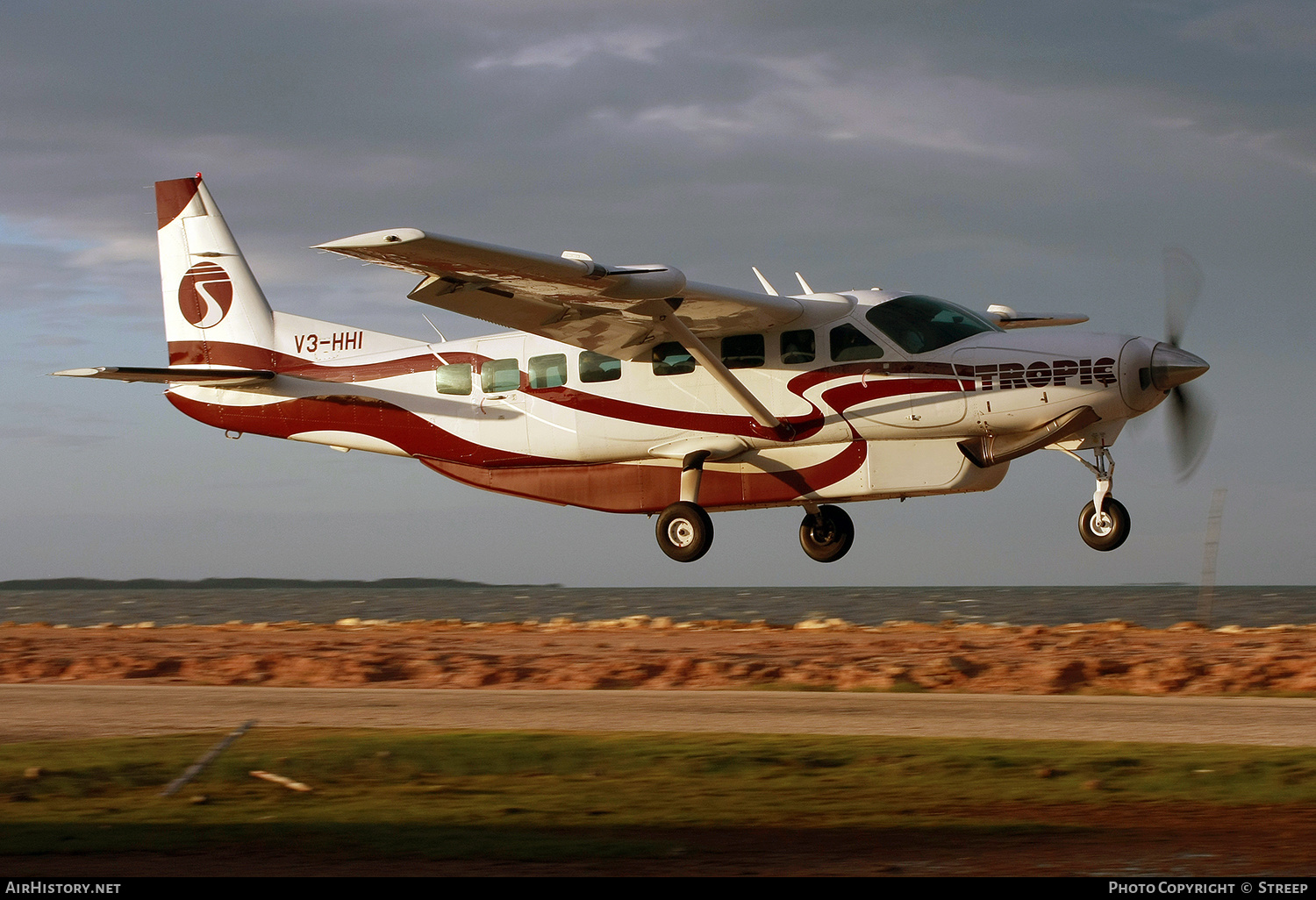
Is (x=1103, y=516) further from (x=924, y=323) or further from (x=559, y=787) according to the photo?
(x=559, y=787)

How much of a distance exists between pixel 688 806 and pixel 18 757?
569 cm

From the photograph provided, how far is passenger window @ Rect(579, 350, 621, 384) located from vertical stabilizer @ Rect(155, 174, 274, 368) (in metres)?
6.50

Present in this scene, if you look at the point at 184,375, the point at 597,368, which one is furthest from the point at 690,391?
the point at 184,375

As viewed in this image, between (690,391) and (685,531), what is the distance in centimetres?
202

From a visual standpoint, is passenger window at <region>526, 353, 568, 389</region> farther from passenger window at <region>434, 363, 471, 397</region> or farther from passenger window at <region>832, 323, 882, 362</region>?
passenger window at <region>832, 323, 882, 362</region>

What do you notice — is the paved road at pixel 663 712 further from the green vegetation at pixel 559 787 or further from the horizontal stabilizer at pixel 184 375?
the horizontal stabilizer at pixel 184 375

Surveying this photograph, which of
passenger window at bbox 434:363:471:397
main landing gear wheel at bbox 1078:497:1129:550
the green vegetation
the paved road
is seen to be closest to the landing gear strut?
main landing gear wheel at bbox 1078:497:1129:550

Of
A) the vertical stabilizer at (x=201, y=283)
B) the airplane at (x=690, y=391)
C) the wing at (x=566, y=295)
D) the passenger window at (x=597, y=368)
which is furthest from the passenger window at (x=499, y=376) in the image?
the vertical stabilizer at (x=201, y=283)

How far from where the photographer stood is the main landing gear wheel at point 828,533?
2006cm

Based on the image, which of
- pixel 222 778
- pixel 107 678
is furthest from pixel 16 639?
pixel 222 778

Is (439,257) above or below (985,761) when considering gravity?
above
